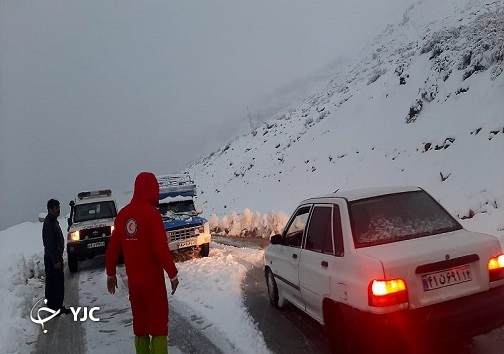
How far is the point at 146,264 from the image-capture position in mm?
4000

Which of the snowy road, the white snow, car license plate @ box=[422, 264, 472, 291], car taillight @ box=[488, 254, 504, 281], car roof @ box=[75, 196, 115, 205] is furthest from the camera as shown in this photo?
car roof @ box=[75, 196, 115, 205]

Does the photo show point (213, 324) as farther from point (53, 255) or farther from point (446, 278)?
point (446, 278)

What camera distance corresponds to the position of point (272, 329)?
18.4 ft

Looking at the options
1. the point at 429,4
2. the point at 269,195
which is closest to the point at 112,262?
the point at 269,195

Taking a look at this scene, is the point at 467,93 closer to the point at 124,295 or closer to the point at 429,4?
the point at 124,295

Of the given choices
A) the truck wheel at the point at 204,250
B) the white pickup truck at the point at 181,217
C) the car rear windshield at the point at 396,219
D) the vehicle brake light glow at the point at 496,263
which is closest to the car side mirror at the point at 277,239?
the car rear windshield at the point at 396,219

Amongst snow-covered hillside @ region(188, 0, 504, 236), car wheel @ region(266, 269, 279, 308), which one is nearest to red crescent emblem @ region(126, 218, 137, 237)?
car wheel @ region(266, 269, 279, 308)

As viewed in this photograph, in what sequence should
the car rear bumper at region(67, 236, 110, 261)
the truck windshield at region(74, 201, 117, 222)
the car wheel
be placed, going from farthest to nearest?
1. the truck windshield at region(74, 201, 117, 222)
2. the car rear bumper at region(67, 236, 110, 261)
3. the car wheel

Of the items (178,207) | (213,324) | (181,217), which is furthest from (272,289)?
(178,207)

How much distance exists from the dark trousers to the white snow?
19.2 inches

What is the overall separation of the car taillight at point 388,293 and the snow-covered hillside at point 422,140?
6.14 meters

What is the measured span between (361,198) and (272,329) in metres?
2.25

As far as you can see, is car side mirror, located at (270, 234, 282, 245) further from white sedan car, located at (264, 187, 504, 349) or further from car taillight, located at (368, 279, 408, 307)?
car taillight, located at (368, 279, 408, 307)

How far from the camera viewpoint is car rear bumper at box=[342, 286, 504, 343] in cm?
357
